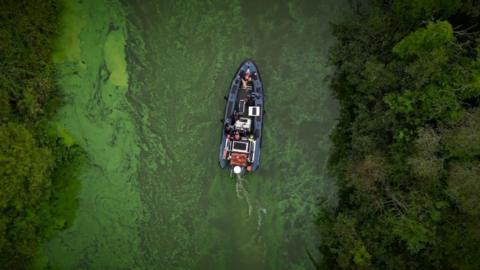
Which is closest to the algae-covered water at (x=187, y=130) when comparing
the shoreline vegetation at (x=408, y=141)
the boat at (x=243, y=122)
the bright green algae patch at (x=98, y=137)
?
the bright green algae patch at (x=98, y=137)

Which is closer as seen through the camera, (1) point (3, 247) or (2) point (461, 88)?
(2) point (461, 88)

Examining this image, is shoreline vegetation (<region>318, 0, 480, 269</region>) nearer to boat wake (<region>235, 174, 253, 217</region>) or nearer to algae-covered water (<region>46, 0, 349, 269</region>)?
algae-covered water (<region>46, 0, 349, 269</region>)

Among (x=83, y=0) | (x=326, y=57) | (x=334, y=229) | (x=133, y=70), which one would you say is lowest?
(x=334, y=229)

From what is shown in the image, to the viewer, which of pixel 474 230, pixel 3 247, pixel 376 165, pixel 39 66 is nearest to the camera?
pixel 474 230

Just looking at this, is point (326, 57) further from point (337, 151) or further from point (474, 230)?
point (474, 230)

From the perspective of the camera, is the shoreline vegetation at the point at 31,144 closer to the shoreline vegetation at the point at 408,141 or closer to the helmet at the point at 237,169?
the helmet at the point at 237,169

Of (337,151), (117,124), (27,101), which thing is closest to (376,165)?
Result: (337,151)

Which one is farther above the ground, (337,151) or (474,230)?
(337,151)

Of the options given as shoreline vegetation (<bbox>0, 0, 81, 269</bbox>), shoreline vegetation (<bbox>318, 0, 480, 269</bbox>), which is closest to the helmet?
shoreline vegetation (<bbox>318, 0, 480, 269</bbox>)
